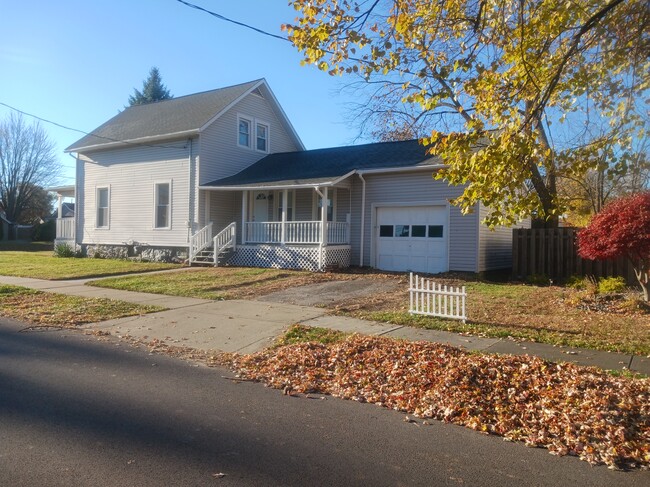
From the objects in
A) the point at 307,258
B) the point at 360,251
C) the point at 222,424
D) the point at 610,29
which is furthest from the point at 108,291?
the point at 610,29

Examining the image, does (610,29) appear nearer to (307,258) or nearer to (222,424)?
(222,424)

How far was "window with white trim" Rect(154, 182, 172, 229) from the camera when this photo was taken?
2288cm

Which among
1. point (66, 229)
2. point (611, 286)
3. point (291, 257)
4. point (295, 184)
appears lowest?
point (611, 286)

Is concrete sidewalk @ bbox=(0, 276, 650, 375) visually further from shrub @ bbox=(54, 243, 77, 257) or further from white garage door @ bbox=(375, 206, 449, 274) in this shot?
shrub @ bbox=(54, 243, 77, 257)

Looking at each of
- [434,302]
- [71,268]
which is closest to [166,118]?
[71,268]

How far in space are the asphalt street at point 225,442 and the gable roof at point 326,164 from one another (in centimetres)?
1294

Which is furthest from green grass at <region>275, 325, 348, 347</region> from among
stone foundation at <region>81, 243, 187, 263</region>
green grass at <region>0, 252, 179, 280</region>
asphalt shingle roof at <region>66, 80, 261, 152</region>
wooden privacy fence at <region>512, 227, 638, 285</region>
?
asphalt shingle roof at <region>66, 80, 261, 152</region>

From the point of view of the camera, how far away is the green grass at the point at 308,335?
27.9 feet

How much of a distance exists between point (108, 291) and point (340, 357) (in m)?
8.99

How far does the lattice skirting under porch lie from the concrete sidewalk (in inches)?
254

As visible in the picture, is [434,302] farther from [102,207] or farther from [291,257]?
[102,207]

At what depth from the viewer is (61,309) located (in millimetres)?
11469

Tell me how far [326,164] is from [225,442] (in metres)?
17.6

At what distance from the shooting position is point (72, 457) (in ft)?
13.8
